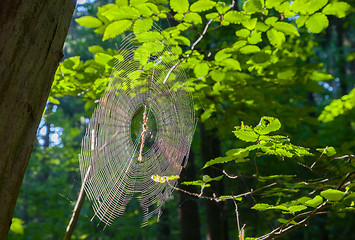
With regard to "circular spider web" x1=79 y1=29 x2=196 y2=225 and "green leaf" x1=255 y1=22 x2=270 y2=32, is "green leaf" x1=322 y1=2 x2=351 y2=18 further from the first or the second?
"circular spider web" x1=79 y1=29 x2=196 y2=225

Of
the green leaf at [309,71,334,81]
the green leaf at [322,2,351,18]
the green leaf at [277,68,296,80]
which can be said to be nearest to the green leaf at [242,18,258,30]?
the green leaf at [322,2,351,18]

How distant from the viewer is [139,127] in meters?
2.97

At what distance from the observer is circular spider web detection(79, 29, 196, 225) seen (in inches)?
87.7

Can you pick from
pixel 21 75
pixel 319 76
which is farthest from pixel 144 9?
pixel 319 76

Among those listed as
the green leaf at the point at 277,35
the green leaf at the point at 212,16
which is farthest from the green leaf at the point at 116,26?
the green leaf at the point at 277,35

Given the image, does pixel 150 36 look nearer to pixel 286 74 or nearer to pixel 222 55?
pixel 222 55

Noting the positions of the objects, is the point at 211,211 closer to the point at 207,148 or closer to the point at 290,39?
the point at 207,148

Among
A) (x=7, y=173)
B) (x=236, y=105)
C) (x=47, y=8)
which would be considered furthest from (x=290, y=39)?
(x=7, y=173)

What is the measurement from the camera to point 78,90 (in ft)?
9.91

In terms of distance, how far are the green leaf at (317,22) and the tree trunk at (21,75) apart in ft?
→ 5.43

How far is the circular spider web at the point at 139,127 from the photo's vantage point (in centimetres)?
223

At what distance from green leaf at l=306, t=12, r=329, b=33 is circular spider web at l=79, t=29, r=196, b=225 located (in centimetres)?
94

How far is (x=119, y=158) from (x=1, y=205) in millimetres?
1452

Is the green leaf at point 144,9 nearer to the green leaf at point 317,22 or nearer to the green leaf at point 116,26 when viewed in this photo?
the green leaf at point 116,26
